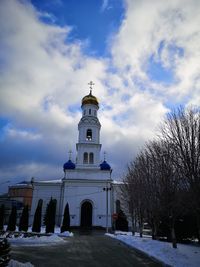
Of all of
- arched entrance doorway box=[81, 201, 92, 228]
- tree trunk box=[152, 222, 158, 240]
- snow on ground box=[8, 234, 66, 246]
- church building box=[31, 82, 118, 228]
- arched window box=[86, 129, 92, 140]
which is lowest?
snow on ground box=[8, 234, 66, 246]

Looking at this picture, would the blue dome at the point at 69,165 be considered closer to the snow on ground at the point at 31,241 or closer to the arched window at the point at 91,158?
the arched window at the point at 91,158

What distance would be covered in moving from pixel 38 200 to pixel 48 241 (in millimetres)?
26175

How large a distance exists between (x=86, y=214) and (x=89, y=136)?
1396cm

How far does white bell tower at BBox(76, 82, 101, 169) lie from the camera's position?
146ft

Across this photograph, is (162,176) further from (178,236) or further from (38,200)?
(38,200)

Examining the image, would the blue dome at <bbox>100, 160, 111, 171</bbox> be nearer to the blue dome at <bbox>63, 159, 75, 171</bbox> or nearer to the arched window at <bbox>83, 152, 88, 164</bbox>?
the arched window at <bbox>83, 152, 88, 164</bbox>

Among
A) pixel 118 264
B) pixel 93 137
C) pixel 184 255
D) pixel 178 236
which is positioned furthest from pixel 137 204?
pixel 93 137

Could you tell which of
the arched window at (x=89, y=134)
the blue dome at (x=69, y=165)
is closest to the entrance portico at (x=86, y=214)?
the blue dome at (x=69, y=165)

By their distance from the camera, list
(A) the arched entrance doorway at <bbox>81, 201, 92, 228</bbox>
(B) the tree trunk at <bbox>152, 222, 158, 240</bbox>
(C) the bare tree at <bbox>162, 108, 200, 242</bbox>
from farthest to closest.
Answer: (A) the arched entrance doorway at <bbox>81, 201, 92, 228</bbox>
(B) the tree trunk at <bbox>152, 222, 158, 240</bbox>
(C) the bare tree at <bbox>162, 108, 200, 242</bbox>

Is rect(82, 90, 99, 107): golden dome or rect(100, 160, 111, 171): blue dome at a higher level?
rect(82, 90, 99, 107): golden dome

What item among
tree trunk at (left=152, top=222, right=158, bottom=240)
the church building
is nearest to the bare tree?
tree trunk at (left=152, top=222, right=158, bottom=240)

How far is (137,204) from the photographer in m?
24.3

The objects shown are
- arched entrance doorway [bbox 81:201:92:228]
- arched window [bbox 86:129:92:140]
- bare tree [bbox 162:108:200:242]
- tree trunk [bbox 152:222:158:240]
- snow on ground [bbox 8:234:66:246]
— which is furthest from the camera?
arched window [bbox 86:129:92:140]

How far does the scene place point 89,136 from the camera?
150 feet
